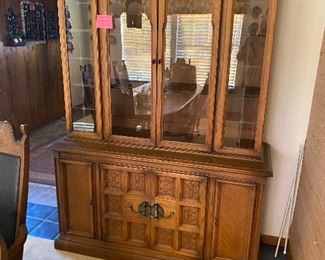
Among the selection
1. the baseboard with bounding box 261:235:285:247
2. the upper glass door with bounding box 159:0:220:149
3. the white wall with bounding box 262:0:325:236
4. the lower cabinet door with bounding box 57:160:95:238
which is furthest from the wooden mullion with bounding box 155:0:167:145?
the baseboard with bounding box 261:235:285:247

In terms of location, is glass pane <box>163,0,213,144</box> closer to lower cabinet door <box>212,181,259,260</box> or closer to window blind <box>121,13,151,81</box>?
window blind <box>121,13,151,81</box>

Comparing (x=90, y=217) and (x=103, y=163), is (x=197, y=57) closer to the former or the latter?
(x=103, y=163)

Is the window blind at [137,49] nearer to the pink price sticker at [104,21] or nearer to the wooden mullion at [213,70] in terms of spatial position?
the pink price sticker at [104,21]

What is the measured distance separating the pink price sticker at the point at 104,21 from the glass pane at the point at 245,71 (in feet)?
2.34

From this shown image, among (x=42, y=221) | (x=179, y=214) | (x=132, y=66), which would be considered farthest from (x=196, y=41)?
(x=42, y=221)

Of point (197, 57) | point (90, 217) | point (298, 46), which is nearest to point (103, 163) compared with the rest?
point (90, 217)

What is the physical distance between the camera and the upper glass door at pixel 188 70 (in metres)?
1.83

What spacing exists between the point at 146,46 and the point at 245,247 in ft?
4.41

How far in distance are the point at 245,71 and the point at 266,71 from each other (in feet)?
0.41

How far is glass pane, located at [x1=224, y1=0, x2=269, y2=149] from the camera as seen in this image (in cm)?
178

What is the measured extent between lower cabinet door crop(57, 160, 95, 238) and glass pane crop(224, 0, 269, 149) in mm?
933

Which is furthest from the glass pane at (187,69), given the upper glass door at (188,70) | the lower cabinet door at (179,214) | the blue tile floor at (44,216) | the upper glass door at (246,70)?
the blue tile floor at (44,216)

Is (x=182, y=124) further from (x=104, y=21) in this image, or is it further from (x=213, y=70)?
(x=104, y=21)

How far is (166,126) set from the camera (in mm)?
2035
